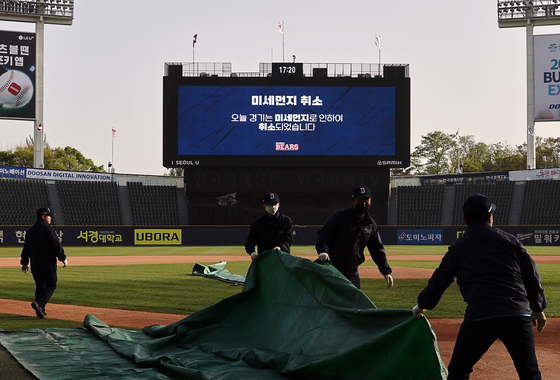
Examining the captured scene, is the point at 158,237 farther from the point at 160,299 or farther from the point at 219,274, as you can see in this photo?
the point at 160,299

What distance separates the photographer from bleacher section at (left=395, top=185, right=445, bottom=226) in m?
41.7

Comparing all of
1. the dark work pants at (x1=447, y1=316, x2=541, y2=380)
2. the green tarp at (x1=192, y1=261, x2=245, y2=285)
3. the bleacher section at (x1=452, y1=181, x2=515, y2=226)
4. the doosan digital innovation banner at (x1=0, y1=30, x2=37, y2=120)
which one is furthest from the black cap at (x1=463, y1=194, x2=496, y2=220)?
the doosan digital innovation banner at (x1=0, y1=30, x2=37, y2=120)

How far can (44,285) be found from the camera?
9391mm

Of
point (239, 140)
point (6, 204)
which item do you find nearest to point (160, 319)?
point (239, 140)

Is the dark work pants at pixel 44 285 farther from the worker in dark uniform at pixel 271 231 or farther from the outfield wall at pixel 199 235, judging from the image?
the outfield wall at pixel 199 235

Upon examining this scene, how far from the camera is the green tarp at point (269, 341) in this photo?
428cm

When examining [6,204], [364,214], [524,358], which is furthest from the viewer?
[6,204]

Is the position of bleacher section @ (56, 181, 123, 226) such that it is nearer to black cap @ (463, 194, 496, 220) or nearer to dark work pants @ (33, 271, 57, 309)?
dark work pants @ (33, 271, 57, 309)

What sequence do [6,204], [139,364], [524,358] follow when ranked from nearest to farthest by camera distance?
[524,358] → [139,364] → [6,204]

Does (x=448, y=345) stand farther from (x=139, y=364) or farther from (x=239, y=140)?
(x=239, y=140)

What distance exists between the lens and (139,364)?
5.88 m

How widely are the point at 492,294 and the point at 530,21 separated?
4494cm

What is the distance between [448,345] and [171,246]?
98.6 ft

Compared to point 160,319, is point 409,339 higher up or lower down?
higher up
